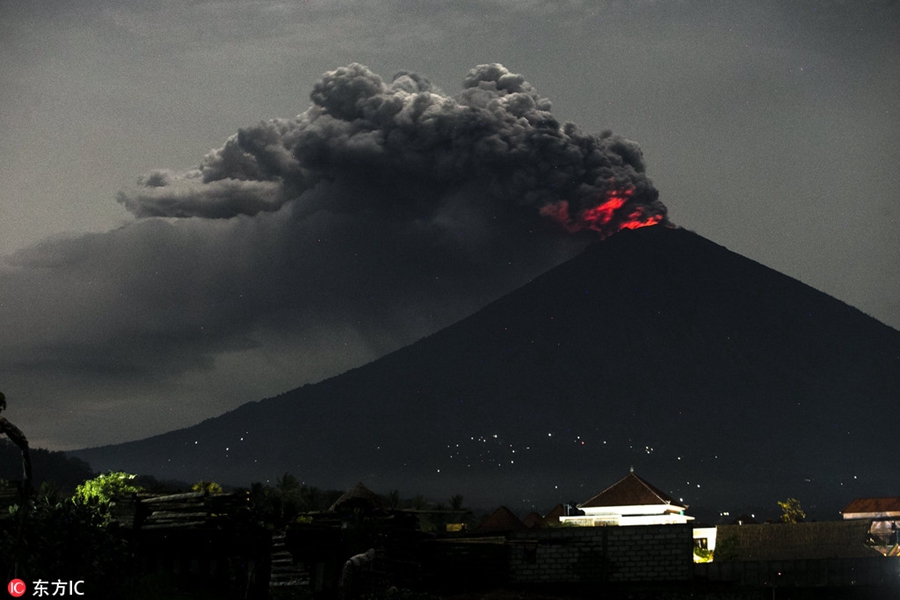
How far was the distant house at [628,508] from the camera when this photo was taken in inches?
2672

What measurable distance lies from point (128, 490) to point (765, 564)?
813 inches

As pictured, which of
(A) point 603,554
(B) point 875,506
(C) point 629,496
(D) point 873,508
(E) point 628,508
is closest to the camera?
(A) point 603,554

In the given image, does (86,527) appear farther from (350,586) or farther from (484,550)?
(484,550)

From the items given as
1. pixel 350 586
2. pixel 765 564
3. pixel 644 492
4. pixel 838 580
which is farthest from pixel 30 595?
pixel 644 492

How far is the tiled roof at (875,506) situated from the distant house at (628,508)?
47.1 m

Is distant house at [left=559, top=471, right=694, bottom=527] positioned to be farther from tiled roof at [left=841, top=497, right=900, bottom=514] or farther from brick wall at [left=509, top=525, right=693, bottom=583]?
tiled roof at [left=841, top=497, right=900, bottom=514]

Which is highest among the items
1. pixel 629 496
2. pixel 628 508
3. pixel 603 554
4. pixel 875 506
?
pixel 875 506

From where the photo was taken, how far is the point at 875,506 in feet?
363

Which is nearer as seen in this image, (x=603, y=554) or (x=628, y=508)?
(x=603, y=554)

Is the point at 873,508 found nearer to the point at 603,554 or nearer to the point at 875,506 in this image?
the point at 875,506

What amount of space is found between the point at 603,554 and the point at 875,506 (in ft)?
279

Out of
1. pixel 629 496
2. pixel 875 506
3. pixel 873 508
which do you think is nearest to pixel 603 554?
pixel 629 496

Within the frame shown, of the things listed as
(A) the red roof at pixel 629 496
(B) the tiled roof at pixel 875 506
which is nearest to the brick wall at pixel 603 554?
(A) the red roof at pixel 629 496

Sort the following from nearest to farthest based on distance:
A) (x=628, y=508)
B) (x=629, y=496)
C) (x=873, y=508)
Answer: (x=628, y=508) < (x=629, y=496) < (x=873, y=508)
